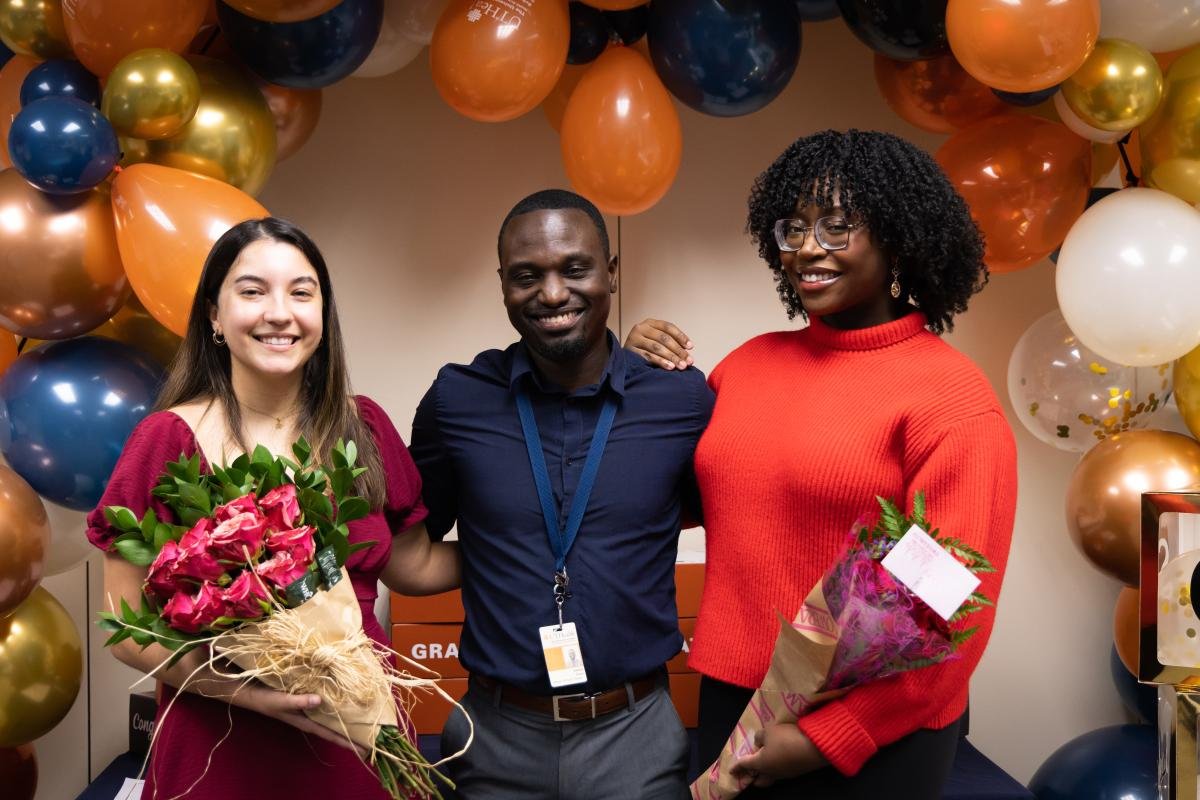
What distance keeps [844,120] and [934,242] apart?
1.41 m

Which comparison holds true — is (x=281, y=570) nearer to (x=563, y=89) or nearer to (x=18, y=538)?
(x=18, y=538)

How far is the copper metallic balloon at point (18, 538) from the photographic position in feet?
7.03

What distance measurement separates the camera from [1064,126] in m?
2.52

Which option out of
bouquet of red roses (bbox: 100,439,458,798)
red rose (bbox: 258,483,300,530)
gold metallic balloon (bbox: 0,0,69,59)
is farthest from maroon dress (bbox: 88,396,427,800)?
gold metallic balloon (bbox: 0,0,69,59)

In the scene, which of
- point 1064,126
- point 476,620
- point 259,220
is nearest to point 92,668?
point 476,620

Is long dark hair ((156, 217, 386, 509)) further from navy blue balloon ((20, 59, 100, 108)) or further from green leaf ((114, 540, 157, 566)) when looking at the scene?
navy blue balloon ((20, 59, 100, 108))

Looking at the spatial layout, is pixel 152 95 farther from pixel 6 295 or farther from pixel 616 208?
pixel 616 208

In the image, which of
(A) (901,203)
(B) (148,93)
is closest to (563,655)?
(A) (901,203)

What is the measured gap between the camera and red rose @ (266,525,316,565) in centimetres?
148

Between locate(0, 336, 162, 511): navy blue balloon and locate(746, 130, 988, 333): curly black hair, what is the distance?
1.28 m

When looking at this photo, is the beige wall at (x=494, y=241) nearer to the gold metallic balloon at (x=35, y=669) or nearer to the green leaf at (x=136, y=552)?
the gold metallic balloon at (x=35, y=669)

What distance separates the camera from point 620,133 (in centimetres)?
243

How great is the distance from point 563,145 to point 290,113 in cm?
59

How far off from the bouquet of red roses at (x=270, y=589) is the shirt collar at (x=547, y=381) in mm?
500
